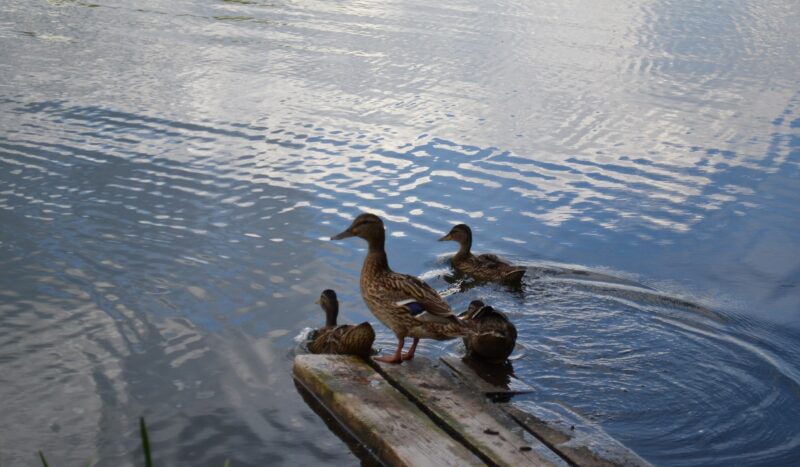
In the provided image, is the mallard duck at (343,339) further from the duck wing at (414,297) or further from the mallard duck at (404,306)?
the duck wing at (414,297)

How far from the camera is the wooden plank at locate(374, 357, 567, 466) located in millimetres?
5406

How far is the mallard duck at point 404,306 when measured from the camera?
664 centimetres

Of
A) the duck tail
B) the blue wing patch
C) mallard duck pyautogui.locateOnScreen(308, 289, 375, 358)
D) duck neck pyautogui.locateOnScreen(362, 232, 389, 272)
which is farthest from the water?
the blue wing patch

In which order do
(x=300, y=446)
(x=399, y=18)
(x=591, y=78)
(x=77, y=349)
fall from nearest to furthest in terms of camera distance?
(x=300, y=446), (x=77, y=349), (x=591, y=78), (x=399, y=18)

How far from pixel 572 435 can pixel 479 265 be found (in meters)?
3.28

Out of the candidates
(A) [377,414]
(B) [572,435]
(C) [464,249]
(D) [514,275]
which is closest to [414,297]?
(A) [377,414]

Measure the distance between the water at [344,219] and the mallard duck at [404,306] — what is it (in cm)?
75

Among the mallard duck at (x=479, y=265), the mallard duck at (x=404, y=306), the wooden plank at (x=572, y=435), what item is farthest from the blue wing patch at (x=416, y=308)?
the mallard duck at (x=479, y=265)

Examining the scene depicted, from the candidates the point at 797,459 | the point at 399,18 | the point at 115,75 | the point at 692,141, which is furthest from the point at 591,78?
the point at 797,459

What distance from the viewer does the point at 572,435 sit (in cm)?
595

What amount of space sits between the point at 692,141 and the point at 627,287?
6401mm

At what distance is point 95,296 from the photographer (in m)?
7.86

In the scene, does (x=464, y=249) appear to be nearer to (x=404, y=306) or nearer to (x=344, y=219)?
(x=344, y=219)

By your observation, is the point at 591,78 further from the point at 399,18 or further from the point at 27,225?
the point at 27,225
